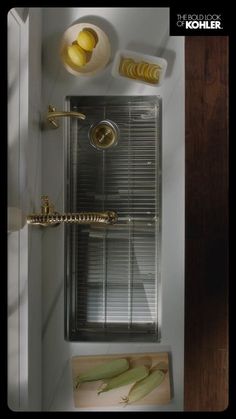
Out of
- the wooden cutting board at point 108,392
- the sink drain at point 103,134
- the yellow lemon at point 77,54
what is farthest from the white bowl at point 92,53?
the wooden cutting board at point 108,392

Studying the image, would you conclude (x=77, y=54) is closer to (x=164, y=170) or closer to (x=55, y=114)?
(x=55, y=114)

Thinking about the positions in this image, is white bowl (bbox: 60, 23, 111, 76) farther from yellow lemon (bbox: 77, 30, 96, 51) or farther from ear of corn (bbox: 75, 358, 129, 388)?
ear of corn (bbox: 75, 358, 129, 388)

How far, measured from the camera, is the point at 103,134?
0.99 metres

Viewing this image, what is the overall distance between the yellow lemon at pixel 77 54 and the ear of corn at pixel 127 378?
30.6 inches

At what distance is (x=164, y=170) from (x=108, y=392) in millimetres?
588

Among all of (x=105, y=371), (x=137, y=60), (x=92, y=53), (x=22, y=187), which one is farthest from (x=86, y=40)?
(x=105, y=371)

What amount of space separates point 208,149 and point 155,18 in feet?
1.16

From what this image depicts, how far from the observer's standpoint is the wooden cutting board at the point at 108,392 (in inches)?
40.0

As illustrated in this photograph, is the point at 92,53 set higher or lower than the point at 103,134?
higher

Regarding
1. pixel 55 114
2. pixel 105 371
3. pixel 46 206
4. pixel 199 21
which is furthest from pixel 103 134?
pixel 105 371

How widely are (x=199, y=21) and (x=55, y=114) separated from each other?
420mm

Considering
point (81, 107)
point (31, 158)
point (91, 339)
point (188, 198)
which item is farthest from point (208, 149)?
point (91, 339)

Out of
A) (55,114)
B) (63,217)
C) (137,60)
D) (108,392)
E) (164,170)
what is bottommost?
(108,392)

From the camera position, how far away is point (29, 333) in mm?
966
